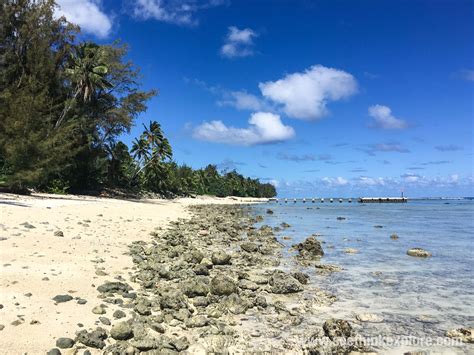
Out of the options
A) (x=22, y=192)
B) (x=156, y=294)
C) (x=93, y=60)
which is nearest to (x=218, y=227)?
(x=22, y=192)

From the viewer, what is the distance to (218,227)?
2477 centimetres

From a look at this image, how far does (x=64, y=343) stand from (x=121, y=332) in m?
0.84

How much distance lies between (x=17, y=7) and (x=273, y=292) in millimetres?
35649

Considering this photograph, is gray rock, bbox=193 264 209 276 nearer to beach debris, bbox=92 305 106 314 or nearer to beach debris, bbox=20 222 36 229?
beach debris, bbox=92 305 106 314

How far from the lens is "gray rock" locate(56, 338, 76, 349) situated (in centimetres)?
536

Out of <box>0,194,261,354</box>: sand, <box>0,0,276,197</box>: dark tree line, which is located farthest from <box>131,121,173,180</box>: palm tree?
<box>0,194,261,354</box>: sand

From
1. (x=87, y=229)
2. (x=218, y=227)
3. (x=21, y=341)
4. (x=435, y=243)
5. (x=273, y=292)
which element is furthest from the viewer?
(x=218, y=227)

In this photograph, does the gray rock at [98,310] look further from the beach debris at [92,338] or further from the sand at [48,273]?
the beach debris at [92,338]

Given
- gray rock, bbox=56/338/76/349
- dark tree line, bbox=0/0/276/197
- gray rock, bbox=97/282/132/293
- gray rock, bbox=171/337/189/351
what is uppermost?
dark tree line, bbox=0/0/276/197

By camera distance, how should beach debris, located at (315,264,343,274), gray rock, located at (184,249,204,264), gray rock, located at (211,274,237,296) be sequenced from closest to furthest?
gray rock, located at (211,274,237,296) < gray rock, located at (184,249,204,264) < beach debris, located at (315,264,343,274)

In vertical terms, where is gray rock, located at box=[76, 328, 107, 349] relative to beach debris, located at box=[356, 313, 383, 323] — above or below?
above

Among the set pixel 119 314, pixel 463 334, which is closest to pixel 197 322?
pixel 119 314

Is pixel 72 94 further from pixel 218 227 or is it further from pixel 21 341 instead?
pixel 21 341

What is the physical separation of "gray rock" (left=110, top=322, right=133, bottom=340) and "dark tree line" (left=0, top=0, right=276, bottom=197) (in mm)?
21308
